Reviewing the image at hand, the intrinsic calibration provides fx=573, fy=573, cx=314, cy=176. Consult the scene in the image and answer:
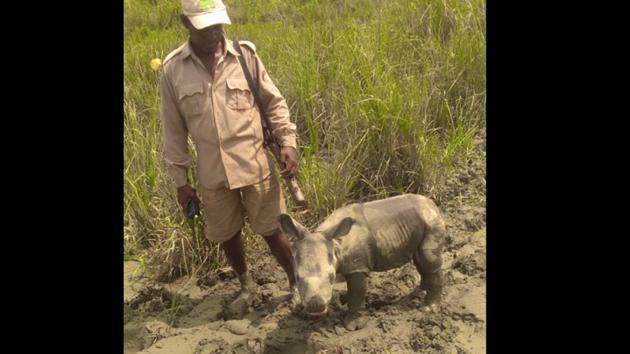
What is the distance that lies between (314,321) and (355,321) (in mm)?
258

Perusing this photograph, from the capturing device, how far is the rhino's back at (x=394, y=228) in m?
3.14

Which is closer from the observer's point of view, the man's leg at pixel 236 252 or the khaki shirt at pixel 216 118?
the khaki shirt at pixel 216 118

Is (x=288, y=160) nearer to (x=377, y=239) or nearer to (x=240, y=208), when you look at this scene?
(x=240, y=208)

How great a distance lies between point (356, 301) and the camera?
327cm

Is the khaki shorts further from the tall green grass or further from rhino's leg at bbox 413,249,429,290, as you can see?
rhino's leg at bbox 413,249,429,290

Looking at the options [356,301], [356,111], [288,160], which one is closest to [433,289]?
[356,301]

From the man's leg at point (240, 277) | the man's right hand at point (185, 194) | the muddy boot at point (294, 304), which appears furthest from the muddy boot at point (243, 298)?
the man's right hand at point (185, 194)

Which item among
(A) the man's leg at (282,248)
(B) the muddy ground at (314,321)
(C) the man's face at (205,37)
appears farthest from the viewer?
(A) the man's leg at (282,248)

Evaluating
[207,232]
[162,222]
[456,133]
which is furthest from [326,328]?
[456,133]

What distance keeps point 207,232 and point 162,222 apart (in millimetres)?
969

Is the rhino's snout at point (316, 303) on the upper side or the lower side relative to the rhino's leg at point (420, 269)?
upper

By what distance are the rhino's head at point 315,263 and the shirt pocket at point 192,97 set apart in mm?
788

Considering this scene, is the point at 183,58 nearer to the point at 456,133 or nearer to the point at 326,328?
the point at 326,328

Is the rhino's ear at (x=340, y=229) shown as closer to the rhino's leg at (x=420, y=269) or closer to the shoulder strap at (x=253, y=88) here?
the rhino's leg at (x=420, y=269)
